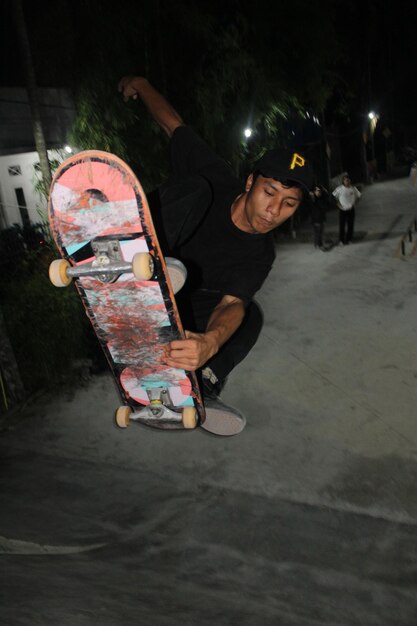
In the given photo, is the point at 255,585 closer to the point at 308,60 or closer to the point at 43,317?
the point at 43,317

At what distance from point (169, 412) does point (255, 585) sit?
1448 millimetres

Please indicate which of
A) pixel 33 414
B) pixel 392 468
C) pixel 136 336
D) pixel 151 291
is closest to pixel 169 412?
pixel 136 336

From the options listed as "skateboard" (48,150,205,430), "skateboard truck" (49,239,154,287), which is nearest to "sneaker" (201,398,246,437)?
"skateboard" (48,150,205,430)

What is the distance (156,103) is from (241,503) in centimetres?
329

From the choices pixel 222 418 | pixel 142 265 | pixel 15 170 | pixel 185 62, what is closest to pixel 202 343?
pixel 142 265

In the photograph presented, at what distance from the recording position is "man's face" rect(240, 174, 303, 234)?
280 cm

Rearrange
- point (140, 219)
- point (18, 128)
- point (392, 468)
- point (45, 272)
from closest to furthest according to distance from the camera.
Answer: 1. point (140, 219)
2. point (392, 468)
3. point (45, 272)
4. point (18, 128)

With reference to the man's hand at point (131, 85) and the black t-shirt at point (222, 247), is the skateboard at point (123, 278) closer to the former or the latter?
the black t-shirt at point (222, 247)

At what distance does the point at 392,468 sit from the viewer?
4605 mm

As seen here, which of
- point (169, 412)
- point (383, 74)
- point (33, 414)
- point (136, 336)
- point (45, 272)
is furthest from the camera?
point (383, 74)

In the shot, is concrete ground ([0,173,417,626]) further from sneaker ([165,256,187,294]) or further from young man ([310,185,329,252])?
young man ([310,185,329,252])

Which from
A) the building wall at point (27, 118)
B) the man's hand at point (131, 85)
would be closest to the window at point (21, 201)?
the building wall at point (27, 118)

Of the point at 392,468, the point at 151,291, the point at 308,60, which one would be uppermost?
the point at 308,60

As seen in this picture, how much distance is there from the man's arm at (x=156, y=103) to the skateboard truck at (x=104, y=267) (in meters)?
1.33
